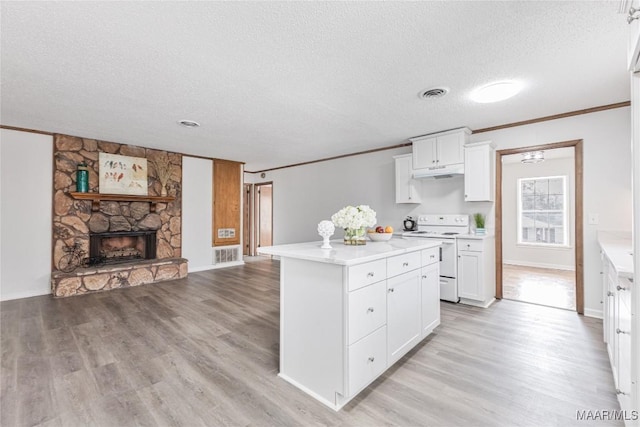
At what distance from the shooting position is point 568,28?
183 centimetres

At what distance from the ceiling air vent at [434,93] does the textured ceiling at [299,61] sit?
8 centimetres

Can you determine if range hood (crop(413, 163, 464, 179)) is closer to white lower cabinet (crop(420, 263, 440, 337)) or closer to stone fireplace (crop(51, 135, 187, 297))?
white lower cabinet (crop(420, 263, 440, 337))

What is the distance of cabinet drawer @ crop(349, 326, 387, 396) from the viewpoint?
1.71m

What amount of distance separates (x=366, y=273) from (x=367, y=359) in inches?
22.5

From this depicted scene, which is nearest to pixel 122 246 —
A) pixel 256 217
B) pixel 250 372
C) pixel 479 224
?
pixel 256 217

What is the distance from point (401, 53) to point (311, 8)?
31.5 inches

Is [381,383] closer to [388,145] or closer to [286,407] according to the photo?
[286,407]

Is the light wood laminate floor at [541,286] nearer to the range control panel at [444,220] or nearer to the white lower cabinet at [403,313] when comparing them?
the range control panel at [444,220]

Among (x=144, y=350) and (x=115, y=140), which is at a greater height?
(x=115, y=140)

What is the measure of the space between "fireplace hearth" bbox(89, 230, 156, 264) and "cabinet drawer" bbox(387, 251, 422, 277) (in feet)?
15.5

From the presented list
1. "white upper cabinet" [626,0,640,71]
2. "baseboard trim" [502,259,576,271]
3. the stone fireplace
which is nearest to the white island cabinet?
"white upper cabinet" [626,0,640,71]

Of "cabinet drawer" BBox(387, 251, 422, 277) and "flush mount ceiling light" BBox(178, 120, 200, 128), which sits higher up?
"flush mount ceiling light" BBox(178, 120, 200, 128)

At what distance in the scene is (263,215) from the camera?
8.30 meters

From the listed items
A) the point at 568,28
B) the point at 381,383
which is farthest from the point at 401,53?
the point at 381,383
